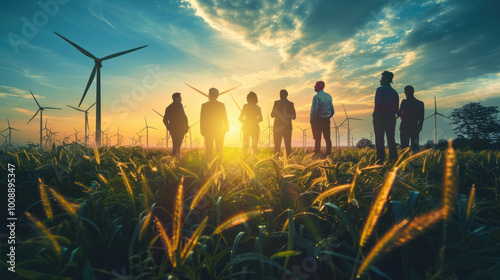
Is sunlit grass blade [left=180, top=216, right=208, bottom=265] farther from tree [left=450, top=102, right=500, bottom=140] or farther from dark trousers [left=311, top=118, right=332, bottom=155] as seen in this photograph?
tree [left=450, top=102, right=500, bottom=140]

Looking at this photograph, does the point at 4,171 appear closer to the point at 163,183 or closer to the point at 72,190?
the point at 72,190

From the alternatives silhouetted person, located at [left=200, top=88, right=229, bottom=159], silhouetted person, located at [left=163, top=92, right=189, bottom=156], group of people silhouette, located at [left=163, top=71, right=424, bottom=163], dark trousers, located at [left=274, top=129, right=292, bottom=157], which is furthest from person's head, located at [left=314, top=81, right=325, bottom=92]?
silhouetted person, located at [left=163, top=92, right=189, bottom=156]

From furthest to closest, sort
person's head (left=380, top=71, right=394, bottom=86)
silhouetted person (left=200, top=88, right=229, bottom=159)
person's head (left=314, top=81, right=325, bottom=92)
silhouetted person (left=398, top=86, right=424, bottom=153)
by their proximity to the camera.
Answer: person's head (left=314, top=81, right=325, bottom=92) < silhouetted person (left=200, top=88, right=229, bottom=159) < silhouetted person (left=398, top=86, right=424, bottom=153) < person's head (left=380, top=71, right=394, bottom=86)

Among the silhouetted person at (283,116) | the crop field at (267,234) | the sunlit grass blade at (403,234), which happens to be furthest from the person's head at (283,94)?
the sunlit grass blade at (403,234)

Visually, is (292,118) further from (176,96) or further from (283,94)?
(176,96)

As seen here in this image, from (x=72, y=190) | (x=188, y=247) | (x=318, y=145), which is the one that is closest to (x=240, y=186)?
(x=188, y=247)

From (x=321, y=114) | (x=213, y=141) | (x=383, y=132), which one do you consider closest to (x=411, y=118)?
(x=383, y=132)

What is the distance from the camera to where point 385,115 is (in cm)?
692

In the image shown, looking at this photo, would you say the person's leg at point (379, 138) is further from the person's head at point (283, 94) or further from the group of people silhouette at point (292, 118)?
the person's head at point (283, 94)

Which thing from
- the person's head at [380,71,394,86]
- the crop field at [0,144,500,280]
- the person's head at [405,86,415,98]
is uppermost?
the person's head at [380,71,394,86]

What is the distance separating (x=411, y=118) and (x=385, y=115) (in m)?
1.43

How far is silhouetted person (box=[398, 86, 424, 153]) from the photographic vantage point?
7.65 metres

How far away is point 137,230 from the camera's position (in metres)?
1.52

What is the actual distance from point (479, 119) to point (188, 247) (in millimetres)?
93963
